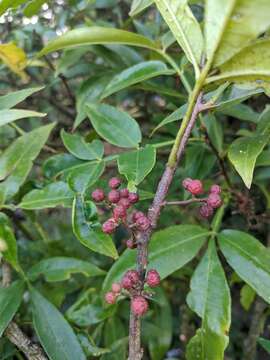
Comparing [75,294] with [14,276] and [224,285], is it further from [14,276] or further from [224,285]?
[224,285]

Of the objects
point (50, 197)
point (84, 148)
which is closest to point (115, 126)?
point (84, 148)

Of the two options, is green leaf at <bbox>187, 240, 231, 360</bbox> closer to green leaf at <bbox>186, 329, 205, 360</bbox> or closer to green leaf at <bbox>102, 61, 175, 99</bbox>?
green leaf at <bbox>186, 329, 205, 360</bbox>

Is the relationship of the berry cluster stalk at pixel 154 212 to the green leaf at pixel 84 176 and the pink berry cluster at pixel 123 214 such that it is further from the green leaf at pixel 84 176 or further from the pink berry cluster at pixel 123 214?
the green leaf at pixel 84 176

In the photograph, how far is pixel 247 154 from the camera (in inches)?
32.0

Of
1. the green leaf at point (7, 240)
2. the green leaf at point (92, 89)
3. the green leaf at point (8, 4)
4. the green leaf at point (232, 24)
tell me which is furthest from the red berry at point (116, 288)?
the green leaf at point (92, 89)

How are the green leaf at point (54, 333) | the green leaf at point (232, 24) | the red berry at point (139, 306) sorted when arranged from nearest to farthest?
the green leaf at point (232, 24) < the red berry at point (139, 306) < the green leaf at point (54, 333)

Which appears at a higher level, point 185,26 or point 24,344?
point 185,26

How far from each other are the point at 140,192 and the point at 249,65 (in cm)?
30

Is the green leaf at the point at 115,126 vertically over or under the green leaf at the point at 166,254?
over

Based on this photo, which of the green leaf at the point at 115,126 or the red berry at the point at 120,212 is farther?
the green leaf at the point at 115,126

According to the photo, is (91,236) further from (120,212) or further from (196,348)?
(196,348)

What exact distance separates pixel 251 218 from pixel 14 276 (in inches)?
19.5

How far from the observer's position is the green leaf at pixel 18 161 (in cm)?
95

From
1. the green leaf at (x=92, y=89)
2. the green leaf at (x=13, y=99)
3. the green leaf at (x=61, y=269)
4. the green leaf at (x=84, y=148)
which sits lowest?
the green leaf at (x=61, y=269)
